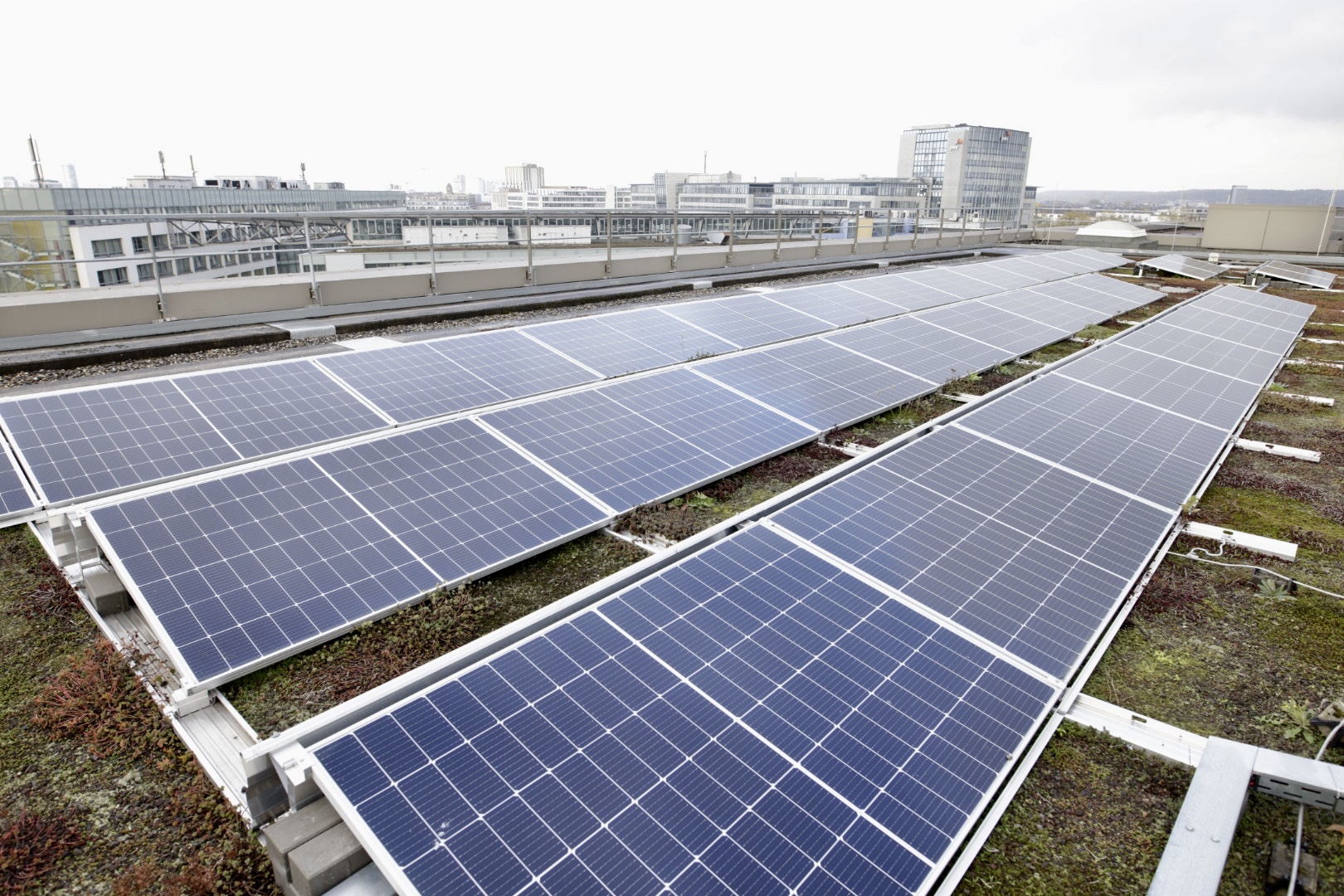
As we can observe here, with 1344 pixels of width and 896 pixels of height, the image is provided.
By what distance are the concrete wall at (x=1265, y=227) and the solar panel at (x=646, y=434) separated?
6155 cm

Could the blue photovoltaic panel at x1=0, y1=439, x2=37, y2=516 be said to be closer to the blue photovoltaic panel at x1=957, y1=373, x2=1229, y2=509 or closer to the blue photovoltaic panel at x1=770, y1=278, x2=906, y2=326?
the blue photovoltaic panel at x1=957, y1=373, x2=1229, y2=509

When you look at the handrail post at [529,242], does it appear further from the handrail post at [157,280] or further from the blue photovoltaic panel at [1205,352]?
the blue photovoltaic panel at [1205,352]

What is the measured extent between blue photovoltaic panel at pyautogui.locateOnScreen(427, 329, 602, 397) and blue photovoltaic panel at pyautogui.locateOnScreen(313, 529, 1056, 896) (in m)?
6.65

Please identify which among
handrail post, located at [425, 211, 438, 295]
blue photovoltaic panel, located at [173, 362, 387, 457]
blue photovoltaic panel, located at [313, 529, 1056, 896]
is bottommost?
blue photovoltaic panel, located at [313, 529, 1056, 896]

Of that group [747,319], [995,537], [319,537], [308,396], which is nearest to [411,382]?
[308,396]

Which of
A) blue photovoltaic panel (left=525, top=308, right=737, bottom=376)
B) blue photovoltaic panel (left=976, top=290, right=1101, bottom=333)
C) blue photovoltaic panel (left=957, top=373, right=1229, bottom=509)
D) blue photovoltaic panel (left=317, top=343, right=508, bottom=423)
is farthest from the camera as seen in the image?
blue photovoltaic panel (left=976, top=290, right=1101, bottom=333)

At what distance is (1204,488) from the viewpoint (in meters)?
11.5

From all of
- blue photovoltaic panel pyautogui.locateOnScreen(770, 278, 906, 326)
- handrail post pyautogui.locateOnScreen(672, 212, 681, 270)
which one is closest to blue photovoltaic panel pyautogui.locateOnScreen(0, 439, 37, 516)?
blue photovoltaic panel pyautogui.locateOnScreen(770, 278, 906, 326)

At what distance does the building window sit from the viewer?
Result: 79.2ft

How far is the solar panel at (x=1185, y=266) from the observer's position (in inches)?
1512

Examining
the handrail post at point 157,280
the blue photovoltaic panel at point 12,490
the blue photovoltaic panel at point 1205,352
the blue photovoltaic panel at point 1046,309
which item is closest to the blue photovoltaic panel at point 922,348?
the blue photovoltaic panel at point 1205,352

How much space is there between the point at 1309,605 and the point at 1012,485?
353 cm

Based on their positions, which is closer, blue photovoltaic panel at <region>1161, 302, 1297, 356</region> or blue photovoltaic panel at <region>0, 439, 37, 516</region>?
blue photovoltaic panel at <region>0, 439, 37, 516</region>

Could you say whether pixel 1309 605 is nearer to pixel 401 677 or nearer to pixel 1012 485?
pixel 1012 485
